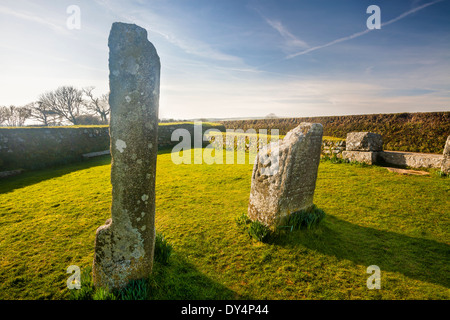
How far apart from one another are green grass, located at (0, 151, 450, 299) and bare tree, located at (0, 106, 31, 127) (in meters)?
33.6

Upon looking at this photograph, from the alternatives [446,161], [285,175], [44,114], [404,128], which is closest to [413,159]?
[446,161]

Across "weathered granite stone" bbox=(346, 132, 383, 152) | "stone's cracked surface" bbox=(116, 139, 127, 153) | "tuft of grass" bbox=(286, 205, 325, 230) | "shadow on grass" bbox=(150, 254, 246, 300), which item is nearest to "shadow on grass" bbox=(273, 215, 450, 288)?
"tuft of grass" bbox=(286, 205, 325, 230)

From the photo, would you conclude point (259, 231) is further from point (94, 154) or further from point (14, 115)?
point (14, 115)

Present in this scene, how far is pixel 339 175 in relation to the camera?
341 inches

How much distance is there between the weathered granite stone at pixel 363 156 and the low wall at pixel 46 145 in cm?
1521

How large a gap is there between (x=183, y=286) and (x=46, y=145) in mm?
13305

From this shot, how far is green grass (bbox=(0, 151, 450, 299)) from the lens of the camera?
10.5 ft

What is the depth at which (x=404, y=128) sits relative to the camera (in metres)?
11.3

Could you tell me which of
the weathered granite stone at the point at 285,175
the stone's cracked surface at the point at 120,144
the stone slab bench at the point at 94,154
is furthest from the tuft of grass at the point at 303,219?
the stone slab bench at the point at 94,154

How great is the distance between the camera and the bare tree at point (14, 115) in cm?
3191

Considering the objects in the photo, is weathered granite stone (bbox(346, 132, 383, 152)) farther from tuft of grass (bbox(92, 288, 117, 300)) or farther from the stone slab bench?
the stone slab bench

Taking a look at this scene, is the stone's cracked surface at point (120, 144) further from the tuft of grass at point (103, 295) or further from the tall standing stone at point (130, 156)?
the tuft of grass at point (103, 295)

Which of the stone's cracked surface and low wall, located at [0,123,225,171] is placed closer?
the stone's cracked surface
